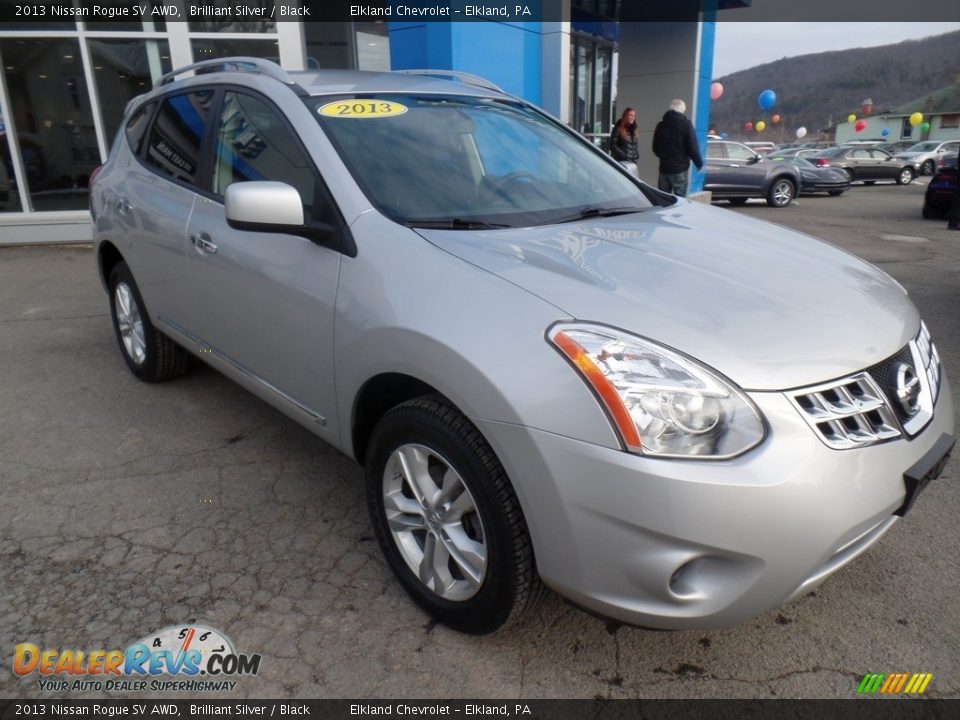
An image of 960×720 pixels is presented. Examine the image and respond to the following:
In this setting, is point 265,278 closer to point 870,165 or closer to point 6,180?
point 6,180

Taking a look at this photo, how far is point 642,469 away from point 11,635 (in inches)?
80.5

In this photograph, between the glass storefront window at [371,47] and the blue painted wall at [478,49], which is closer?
the blue painted wall at [478,49]

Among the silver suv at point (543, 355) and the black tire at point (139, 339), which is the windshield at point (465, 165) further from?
the black tire at point (139, 339)

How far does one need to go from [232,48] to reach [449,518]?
32.5 feet

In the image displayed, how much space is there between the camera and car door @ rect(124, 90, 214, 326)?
3.38 m

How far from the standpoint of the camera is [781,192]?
16953 mm

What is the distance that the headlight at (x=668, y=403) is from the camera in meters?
1.70

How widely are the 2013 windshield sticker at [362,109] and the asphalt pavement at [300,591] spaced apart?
5.18 feet

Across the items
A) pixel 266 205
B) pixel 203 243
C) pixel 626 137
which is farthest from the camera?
pixel 626 137

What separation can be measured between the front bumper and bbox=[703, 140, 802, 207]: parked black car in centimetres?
1604

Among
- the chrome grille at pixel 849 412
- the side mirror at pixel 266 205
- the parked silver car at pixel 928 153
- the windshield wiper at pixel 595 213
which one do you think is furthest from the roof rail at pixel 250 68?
the parked silver car at pixel 928 153

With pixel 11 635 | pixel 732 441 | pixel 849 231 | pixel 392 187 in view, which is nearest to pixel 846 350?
pixel 732 441

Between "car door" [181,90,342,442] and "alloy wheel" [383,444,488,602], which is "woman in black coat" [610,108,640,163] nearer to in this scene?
"car door" [181,90,342,442]

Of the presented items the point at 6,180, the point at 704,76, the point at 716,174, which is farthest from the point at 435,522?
the point at 716,174
